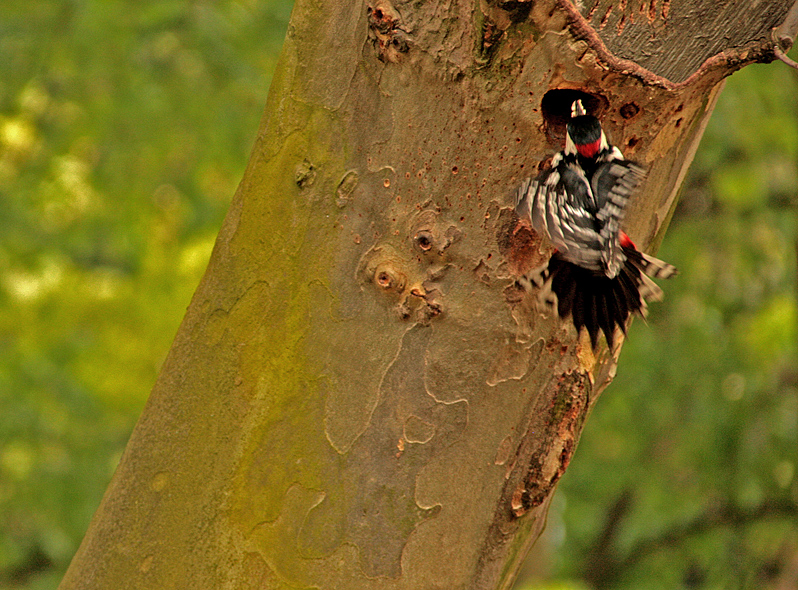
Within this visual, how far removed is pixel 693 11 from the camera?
108 cm

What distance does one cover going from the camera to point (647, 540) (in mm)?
6645

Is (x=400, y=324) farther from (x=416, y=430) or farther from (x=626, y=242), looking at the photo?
(x=626, y=242)

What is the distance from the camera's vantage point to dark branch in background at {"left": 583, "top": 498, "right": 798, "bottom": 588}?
5.14 meters

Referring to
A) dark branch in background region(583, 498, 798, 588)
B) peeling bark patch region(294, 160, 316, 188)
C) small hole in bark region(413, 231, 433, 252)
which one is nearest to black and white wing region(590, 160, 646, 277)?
small hole in bark region(413, 231, 433, 252)

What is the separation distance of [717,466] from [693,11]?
4816 mm

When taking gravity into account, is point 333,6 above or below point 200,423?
above

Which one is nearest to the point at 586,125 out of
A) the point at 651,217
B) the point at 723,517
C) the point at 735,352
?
the point at 651,217

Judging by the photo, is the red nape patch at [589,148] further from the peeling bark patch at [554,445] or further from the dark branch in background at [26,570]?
the dark branch in background at [26,570]

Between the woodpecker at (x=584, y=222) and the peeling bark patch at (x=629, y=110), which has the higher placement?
the peeling bark patch at (x=629, y=110)

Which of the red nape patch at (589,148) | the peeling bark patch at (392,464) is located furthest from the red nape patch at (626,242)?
the peeling bark patch at (392,464)

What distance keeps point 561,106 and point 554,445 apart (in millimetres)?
546

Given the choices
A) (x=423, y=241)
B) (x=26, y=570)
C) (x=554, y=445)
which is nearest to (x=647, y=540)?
(x=26, y=570)

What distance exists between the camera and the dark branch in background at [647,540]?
5.14 meters

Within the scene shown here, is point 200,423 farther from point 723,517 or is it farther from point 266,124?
point 723,517
